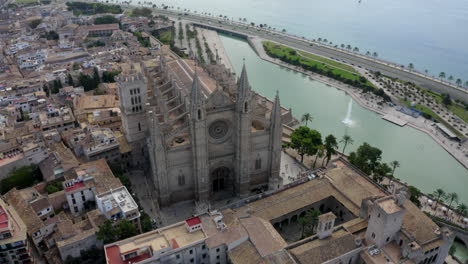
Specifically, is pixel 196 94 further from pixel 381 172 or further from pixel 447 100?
pixel 447 100

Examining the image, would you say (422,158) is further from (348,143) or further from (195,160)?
(195,160)

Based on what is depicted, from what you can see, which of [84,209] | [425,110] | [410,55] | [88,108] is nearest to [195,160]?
[84,209]

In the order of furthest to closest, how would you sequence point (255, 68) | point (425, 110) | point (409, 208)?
point (255, 68) → point (425, 110) → point (409, 208)

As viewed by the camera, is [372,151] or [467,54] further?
[467,54]

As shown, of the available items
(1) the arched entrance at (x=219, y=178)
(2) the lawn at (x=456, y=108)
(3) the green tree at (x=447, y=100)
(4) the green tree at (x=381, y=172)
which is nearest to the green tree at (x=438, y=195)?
(4) the green tree at (x=381, y=172)

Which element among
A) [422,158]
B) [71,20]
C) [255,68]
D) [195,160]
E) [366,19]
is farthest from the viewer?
[366,19]

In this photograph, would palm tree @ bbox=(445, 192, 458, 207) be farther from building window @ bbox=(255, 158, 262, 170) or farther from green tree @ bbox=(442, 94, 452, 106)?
green tree @ bbox=(442, 94, 452, 106)

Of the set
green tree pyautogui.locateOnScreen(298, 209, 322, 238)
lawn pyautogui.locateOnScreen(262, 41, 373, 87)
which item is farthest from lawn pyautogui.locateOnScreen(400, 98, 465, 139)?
green tree pyautogui.locateOnScreen(298, 209, 322, 238)
